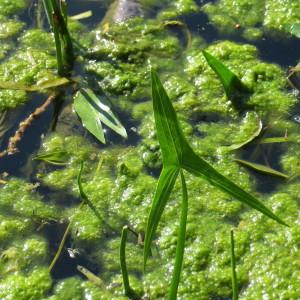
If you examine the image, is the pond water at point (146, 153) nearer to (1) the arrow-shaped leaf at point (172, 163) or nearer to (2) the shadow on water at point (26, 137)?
(2) the shadow on water at point (26, 137)

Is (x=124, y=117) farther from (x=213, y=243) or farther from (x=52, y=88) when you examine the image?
(x=213, y=243)

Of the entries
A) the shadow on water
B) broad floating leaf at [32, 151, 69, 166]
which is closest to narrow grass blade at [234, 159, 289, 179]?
broad floating leaf at [32, 151, 69, 166]

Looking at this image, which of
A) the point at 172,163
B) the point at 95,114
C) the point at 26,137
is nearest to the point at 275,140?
the point at 95,114

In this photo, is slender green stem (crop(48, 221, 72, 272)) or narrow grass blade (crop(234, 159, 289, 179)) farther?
narrow grass blade (crop(234, 159, 289, 179))

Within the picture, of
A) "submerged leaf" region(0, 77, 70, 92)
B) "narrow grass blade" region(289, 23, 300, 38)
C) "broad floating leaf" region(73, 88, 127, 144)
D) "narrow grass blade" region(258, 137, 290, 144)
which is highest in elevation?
"narrow grass blade" region(289, 23, 300, 38)

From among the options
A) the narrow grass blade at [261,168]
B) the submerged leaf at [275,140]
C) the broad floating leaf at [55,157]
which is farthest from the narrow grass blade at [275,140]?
the broad floating leaf at [55,157]

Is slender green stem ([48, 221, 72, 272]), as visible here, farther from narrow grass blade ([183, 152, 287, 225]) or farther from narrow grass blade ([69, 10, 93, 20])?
narrow grass blade ([69, 10, 93, 20])
